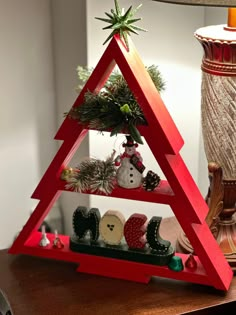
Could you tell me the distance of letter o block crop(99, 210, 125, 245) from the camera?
1329mm

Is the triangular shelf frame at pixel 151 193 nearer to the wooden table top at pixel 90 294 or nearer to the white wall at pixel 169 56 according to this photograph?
the wooden table top at pixel 90 294

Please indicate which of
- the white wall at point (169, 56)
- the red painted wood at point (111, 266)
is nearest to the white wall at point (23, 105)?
the white wall at point (169, 56)

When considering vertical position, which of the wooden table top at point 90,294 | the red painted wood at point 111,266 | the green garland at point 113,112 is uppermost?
the green garland at point 113,112

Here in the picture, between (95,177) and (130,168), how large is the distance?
69 mm

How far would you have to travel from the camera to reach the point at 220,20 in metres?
1.63

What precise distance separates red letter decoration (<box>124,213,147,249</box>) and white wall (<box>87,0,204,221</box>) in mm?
343

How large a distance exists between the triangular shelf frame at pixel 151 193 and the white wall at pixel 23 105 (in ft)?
1.29

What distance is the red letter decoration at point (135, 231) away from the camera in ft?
4.32

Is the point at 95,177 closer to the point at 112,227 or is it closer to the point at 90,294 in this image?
the point at 112,227

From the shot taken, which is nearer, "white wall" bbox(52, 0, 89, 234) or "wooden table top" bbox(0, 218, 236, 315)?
"wooden table top" bbox(0, 218, 236, 315)

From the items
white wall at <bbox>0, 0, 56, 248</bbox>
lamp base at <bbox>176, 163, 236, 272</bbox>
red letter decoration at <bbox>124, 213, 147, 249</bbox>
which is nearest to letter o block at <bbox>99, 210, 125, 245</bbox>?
red letter decoration at <bbox>124, 213, 147, 249</bbox>

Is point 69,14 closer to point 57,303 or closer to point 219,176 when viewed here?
point 219,176

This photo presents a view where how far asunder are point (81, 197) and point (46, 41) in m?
0.40

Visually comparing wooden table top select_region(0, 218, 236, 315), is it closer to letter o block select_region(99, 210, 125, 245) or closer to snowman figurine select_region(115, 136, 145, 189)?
letter o block select_region(99, 210, 125, 245)
